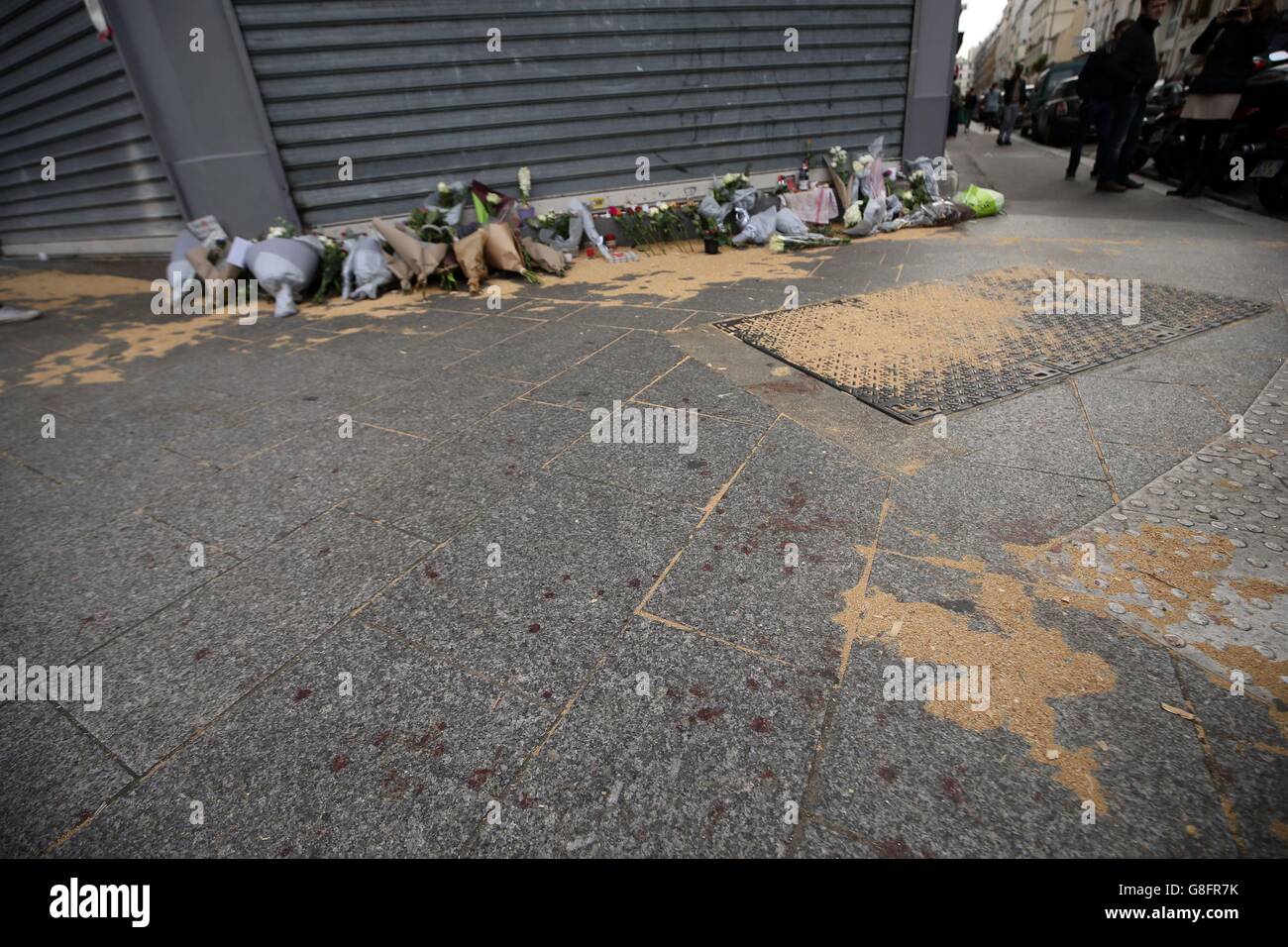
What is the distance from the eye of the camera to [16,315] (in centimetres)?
625

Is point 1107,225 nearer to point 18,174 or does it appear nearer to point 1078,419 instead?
point 1078,419

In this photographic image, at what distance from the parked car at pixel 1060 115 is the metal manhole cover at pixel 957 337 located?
1455 cm

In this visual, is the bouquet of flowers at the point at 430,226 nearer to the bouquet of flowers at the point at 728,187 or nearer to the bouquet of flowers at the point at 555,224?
the bouquet of flowers at the point at 555,224

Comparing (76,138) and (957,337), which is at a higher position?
(76,138)

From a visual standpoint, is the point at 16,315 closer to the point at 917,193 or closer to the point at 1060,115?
the point at 917,193

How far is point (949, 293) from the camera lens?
4859 millimetres

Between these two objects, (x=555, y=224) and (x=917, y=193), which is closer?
(x=555, y=224)

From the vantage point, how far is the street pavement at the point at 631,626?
1363mm

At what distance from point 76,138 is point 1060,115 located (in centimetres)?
2017

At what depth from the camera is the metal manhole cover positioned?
323 centimetres

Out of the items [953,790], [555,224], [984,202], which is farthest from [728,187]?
[953,790]

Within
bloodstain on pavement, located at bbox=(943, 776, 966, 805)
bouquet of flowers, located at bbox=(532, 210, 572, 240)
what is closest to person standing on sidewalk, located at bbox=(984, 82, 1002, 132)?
bouquet of flowers, located at bbox=(532, 210, 572, 240)

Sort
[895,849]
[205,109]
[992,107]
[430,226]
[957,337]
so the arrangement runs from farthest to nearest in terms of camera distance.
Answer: [992,107], [430,226], [205,109], [957,337], [895,849]
